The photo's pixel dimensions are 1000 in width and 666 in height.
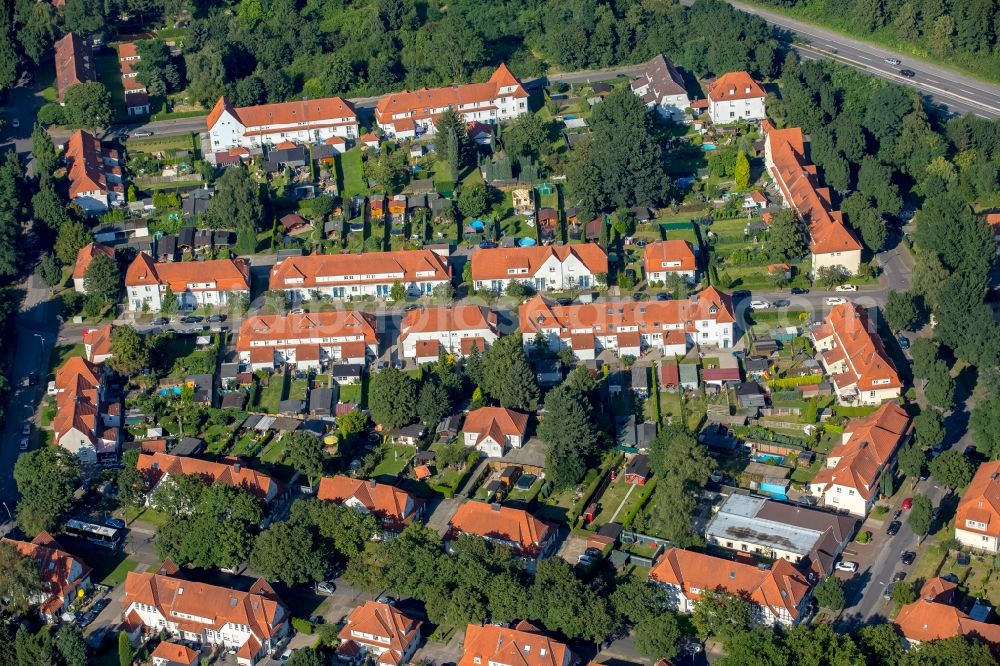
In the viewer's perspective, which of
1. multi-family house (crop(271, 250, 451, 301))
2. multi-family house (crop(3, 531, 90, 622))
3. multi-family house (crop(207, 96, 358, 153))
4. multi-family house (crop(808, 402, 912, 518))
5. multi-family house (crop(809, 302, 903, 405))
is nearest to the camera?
multi-family house (crop(3, 531, 90, 622))

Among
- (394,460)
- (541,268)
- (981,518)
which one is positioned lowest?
(394,460)

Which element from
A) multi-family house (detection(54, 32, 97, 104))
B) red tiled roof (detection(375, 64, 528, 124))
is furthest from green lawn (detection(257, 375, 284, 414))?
multi-family house (detection(54, 32, 97, 104))

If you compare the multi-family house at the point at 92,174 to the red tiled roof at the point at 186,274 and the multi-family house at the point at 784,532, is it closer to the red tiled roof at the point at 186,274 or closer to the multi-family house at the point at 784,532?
the red tiled roof at the point at 186,274

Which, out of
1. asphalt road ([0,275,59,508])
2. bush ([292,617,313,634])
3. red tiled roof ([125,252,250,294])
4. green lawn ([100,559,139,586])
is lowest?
asphalt road ([0,275,59,508])

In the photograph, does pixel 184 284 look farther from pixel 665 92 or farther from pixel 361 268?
pixel 665 92

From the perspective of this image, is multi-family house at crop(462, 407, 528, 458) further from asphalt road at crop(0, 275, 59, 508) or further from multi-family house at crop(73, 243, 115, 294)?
multi-family house at crop(73, 243, 115, 294)

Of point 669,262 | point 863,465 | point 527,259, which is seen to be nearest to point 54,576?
point 527,259
